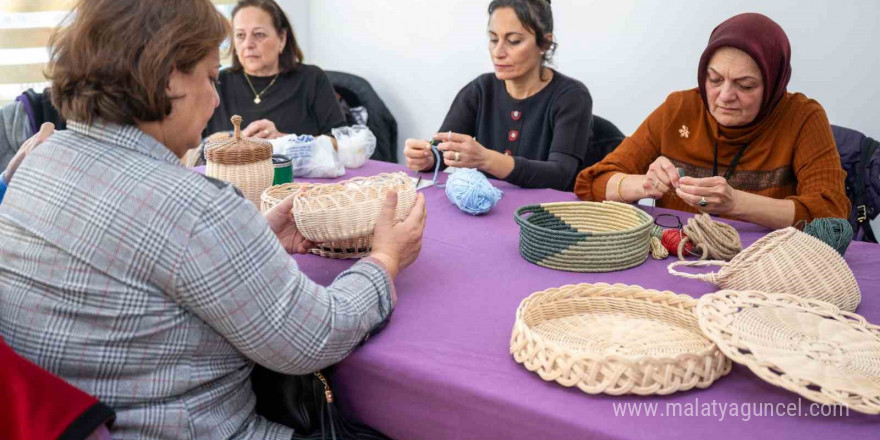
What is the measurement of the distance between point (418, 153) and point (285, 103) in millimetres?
1063

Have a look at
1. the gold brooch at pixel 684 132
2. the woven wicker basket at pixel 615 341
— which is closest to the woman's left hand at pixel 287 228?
the woven wicker basket at pixel 615 341

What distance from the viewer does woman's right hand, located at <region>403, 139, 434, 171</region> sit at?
2258 millimetres

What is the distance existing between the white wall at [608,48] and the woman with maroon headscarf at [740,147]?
1.12m

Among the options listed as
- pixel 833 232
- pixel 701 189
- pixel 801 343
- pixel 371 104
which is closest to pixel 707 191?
pixel 701 189

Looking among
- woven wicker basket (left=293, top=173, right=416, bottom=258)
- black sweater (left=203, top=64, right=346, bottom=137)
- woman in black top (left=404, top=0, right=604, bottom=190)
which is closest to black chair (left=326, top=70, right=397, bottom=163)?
Result: black sweater (left=203, top=64, right=346, bottom=137)

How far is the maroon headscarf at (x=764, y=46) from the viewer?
1847mm

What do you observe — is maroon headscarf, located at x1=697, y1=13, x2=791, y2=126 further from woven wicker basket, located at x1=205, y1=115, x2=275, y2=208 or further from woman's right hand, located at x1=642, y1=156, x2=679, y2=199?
woven wicker basket, located at x1=205, y1=115, x2=275, y2=208

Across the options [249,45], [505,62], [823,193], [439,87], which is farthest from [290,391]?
Answer: [439,87]

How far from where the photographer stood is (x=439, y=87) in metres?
4.23

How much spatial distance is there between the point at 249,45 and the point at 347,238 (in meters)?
1.77

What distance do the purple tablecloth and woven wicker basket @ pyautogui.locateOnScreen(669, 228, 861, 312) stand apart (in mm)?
65

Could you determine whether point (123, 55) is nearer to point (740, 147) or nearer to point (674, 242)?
point (674, 242)

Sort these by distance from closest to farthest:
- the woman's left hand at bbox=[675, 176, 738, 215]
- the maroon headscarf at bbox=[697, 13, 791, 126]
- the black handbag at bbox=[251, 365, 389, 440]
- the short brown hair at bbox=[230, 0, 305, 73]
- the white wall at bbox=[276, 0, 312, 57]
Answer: the black handbag at bbox=[251, 365, 389, 440], the woman's left hand at bbox=[675, 176, 738, 215], the maroon headscarf at bbox=[697, 13, 791, 126], the short brown hair at bbox=[230, 0, 305, 73], the white wall at bbox=[276, 0, 312, 57]

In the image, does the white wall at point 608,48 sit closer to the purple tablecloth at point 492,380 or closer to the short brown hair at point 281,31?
the short brown hair at point 281,31
